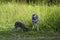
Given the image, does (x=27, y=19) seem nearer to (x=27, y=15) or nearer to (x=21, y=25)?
(x=27, y=15)

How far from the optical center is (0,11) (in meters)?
14.6

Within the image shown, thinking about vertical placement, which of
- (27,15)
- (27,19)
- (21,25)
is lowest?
(21,25)

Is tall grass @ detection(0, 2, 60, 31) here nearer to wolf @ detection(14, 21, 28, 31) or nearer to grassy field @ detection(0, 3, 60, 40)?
grassy field @ detection(0, 3, 60, 40)

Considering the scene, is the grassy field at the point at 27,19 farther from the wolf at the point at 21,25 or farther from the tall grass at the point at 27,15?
the wolf at the point at 21,25

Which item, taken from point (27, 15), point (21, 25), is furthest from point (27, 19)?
point (21, 25)

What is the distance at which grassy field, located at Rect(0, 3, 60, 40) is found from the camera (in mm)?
11492

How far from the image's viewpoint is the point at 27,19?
13641mm

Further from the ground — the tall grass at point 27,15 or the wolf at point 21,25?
the tall grass at point 27,15

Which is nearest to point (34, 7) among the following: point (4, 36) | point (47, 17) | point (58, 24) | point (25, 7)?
point (25, 7)

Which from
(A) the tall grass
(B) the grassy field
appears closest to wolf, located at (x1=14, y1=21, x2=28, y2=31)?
(B) the grassy field

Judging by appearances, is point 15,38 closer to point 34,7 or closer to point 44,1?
point 34,7

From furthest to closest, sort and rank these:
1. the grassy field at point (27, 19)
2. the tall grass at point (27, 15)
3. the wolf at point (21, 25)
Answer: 1. the tall grass at point (27, 15)
2. the wolf at point (21, 25)
3. the grassy field at point (27, 19)

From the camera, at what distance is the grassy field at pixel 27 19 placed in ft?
37.7

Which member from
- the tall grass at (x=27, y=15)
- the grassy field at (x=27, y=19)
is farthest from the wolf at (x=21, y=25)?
the tall grass at (x=27, y=15)
